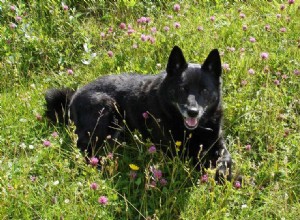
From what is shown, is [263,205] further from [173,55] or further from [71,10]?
[71,10]

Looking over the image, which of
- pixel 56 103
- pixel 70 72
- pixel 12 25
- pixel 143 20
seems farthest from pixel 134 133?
pixel 12 25

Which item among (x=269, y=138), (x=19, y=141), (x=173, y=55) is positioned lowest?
(x=19, y=141)

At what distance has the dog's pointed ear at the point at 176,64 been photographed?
3680mm

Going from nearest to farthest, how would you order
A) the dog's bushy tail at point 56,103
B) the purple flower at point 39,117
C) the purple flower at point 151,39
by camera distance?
the purple flower at point 39,117
the dog's bushy tail at point 56,103
the purple flower at point 151,39

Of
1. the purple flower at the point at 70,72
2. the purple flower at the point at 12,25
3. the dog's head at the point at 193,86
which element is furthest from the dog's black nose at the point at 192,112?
the purple flower at the point at 12,25

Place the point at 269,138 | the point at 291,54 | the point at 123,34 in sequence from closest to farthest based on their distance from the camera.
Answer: the point at 269,138, the point at 291,54, the point at 123,34

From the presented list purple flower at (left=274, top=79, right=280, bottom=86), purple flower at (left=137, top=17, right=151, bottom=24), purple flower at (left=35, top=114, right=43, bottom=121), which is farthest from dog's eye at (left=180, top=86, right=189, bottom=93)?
purple flower at (left=137, top=17, right=151, bottom=24)

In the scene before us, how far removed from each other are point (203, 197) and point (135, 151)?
100cm

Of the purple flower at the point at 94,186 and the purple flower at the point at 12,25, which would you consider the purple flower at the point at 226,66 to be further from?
the purple flower at the point at 12,25

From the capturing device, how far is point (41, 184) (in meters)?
3.47

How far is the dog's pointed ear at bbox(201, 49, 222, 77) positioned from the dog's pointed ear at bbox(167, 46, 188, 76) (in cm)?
16

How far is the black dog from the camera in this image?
11.8 feet

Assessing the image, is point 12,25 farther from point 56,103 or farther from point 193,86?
point 193,86

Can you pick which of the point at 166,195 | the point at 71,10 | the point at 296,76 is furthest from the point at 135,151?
the point at 71,10
